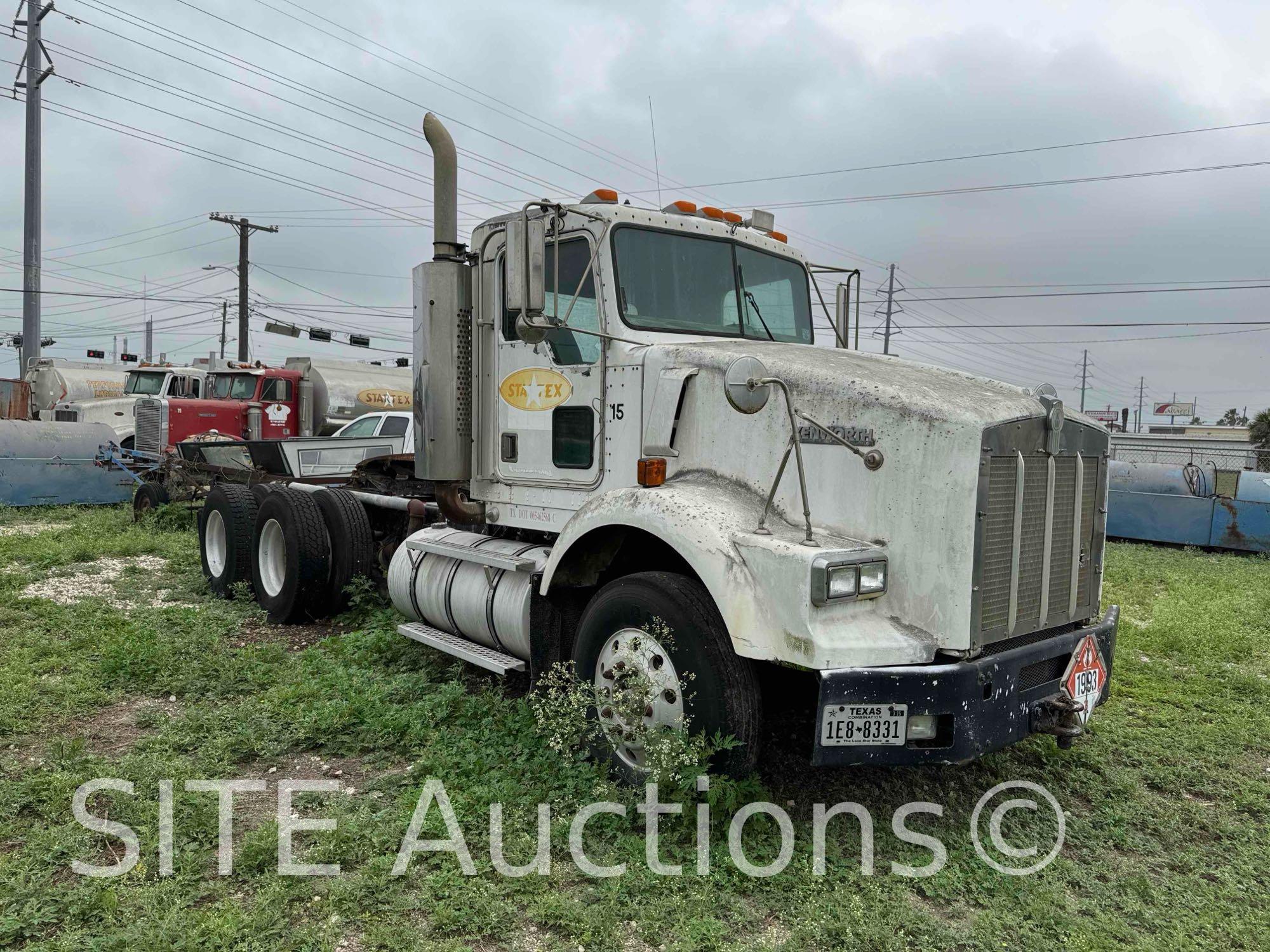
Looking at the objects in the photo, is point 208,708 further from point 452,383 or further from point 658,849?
point 658,849

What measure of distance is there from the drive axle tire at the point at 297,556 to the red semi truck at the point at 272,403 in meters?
10.5

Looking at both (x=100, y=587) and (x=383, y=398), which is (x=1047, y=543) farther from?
(x=383, y=398)

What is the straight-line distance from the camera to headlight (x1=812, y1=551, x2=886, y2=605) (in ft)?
10.9

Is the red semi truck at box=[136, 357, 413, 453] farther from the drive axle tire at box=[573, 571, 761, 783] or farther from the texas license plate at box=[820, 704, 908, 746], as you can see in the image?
the texas license plate at box=[820, 704, 908, 746]

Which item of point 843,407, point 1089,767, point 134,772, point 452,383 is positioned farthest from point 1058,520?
point 134,772

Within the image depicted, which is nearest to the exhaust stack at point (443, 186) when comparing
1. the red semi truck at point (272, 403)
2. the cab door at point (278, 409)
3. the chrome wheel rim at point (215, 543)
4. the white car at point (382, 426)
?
the chrome wheel rim at point (215, 543)

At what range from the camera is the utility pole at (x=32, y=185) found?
24.0m

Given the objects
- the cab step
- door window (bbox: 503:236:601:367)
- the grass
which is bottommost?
the grass

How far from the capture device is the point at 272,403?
20.2 m

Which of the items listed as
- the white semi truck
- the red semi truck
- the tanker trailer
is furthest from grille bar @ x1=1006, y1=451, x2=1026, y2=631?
the white semi truck

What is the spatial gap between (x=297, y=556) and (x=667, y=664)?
4.29 m

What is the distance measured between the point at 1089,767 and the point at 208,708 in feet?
15.7

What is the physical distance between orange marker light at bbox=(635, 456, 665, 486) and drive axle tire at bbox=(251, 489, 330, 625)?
3878mm

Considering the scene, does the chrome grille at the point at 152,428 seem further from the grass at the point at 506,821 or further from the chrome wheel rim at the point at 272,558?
the grass at the point at 506,821
